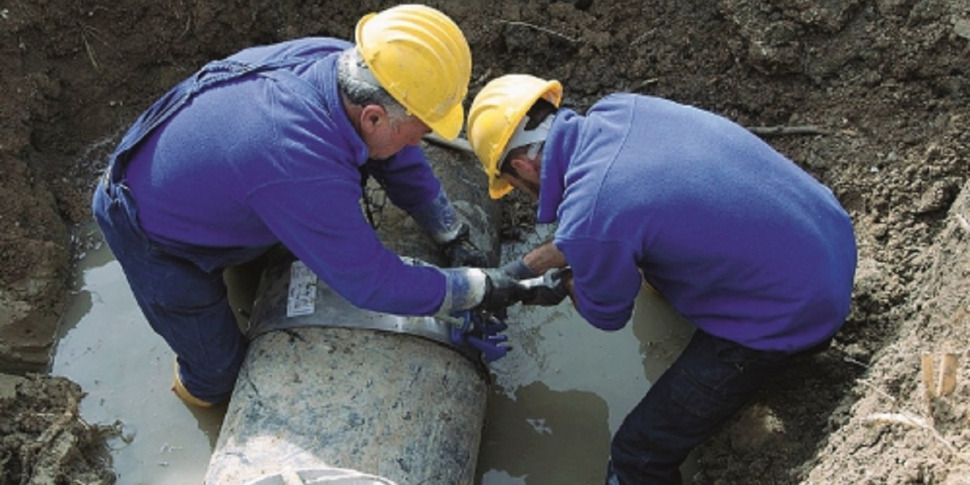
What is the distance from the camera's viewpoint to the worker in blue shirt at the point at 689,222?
3.21 meters

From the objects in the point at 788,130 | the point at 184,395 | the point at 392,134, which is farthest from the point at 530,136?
the point at 184,395

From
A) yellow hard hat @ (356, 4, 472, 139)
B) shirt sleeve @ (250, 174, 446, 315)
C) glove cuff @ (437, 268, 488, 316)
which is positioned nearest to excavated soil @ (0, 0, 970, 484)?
glove cuff @ (437, 268, 488, 316)

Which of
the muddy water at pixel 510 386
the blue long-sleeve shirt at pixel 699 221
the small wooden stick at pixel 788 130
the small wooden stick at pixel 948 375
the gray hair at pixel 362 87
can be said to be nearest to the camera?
the small wooden stick at pixel 948 375

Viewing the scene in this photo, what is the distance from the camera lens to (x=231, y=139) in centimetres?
330

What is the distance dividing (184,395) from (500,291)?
1.66 meters

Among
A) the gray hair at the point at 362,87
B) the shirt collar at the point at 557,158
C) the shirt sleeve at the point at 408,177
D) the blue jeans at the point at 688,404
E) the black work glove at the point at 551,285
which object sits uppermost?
the gray hair at the point at 362,87

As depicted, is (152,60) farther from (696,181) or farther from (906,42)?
(906,42)

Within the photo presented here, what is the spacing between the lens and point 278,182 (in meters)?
3.21

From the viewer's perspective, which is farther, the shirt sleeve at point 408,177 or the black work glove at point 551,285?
the shirt sleeve at point 408,177

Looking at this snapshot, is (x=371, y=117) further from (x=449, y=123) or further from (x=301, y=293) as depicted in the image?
(x=301, y=293)

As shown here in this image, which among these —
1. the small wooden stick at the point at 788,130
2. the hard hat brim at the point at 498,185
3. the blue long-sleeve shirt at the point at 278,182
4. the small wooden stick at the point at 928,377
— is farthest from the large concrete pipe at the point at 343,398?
the small wooden stick at the point at 788,130

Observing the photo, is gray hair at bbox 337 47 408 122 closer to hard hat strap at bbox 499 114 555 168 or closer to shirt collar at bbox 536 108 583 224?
hard hat strap at bbox 499 114 555 168

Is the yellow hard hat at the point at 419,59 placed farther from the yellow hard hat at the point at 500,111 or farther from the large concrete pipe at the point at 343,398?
the large concrete pipe at the point at 343,398

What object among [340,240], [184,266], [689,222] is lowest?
[184,266]
